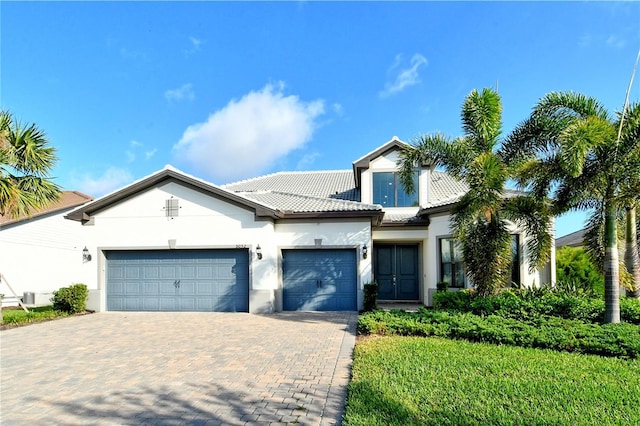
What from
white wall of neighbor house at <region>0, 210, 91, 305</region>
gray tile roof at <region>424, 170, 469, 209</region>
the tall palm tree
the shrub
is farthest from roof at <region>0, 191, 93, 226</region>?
the tall palm tree

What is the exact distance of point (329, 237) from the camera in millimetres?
13195

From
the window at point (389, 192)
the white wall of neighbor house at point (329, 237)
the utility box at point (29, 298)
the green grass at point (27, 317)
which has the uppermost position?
the window at point (389, 192)

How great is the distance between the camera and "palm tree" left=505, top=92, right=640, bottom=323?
8.16m

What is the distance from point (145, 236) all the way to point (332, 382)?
1062 centimetres

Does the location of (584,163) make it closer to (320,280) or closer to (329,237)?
(329,237)

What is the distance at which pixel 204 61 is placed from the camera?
13.9 meters

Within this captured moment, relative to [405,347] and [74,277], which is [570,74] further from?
[74,277]

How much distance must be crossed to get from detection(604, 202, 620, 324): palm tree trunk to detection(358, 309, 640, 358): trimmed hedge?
335mm

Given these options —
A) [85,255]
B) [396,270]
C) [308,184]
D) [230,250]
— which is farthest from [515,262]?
[85,255]

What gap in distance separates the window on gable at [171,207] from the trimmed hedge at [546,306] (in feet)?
34.1

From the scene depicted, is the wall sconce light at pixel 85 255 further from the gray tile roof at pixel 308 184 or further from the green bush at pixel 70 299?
the gray tile roof at pixel 308 184

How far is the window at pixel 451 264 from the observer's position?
13.6 metres

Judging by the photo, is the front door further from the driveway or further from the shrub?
the driveway

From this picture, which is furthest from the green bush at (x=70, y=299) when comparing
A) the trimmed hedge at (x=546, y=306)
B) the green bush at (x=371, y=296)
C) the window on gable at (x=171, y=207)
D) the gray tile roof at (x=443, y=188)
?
the gray tile roof at (x=443, y=188)
